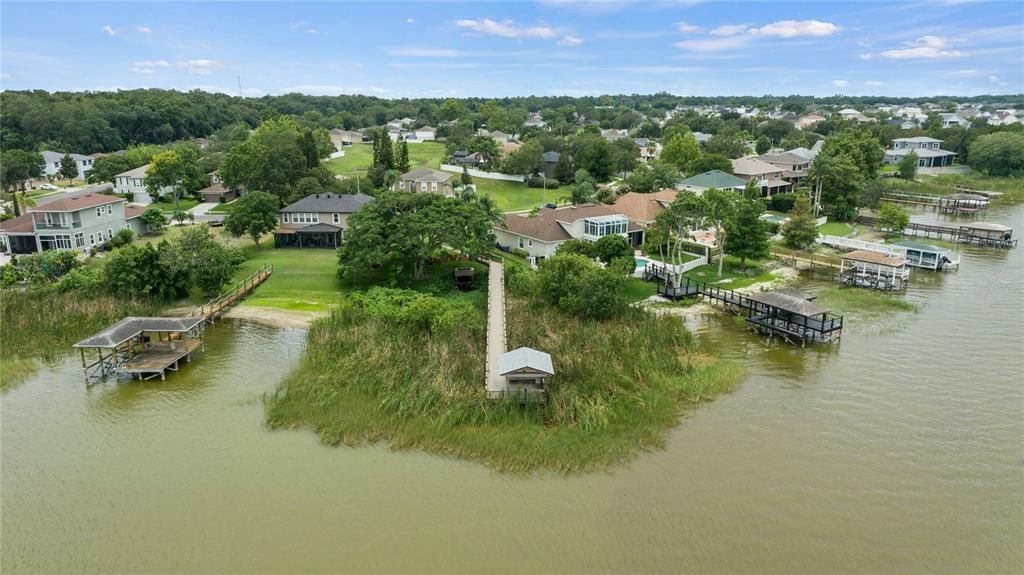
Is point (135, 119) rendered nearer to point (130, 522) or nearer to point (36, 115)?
point (36, 115)

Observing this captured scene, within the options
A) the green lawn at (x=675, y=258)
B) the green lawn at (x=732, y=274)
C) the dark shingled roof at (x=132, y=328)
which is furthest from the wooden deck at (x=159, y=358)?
the green lawn at (x=732, y=274)

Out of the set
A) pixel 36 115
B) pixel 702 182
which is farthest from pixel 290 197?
pixel 36 115

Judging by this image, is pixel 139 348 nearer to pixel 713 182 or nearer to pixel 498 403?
pixel 498 403

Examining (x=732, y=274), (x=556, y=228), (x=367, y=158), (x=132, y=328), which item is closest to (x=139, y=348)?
(x=132, y=328)

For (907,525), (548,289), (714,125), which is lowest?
(907,525)

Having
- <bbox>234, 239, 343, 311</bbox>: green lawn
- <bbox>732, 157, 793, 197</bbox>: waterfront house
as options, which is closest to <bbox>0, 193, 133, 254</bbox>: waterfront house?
<bbox>234, 239, 343, 311</bbox>: green lawn

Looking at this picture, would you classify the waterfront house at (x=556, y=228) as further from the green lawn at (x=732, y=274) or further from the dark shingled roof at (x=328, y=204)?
the dark shingled roof at (x=328, y=204)
